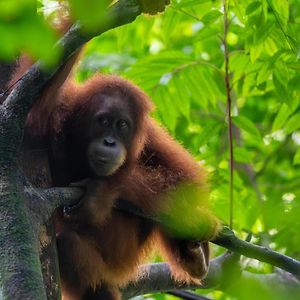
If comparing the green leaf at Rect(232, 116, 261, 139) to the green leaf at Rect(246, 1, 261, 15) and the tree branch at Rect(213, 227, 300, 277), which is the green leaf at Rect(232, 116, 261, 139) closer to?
the green leaf at Rect(246, 1, 261, 15)

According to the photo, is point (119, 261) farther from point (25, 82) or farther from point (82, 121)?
point (25, 82)

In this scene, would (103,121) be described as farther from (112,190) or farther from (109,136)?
(112,190)

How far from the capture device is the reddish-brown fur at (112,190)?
2711 millimetres

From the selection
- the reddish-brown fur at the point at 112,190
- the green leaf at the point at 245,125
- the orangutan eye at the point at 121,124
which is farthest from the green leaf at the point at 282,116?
the orangutan eye at the point at 121,124

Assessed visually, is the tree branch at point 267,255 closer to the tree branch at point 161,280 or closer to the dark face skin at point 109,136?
the dark face skin at point 109,136

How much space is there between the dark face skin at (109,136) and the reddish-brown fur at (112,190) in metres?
0.03

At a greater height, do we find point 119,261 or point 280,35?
point 280,35

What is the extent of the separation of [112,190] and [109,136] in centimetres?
32

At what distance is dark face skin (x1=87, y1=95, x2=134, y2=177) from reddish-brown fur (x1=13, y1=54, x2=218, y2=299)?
0.10 ft

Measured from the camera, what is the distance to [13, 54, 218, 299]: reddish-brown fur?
107 inches

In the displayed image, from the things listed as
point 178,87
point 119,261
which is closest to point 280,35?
point 178,87

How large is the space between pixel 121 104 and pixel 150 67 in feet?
1.59

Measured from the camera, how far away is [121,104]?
10.2 ft

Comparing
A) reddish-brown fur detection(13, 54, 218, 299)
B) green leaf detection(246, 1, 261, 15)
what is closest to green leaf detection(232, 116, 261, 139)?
reddish-brown fur detection(13, 54, 218, 299)
